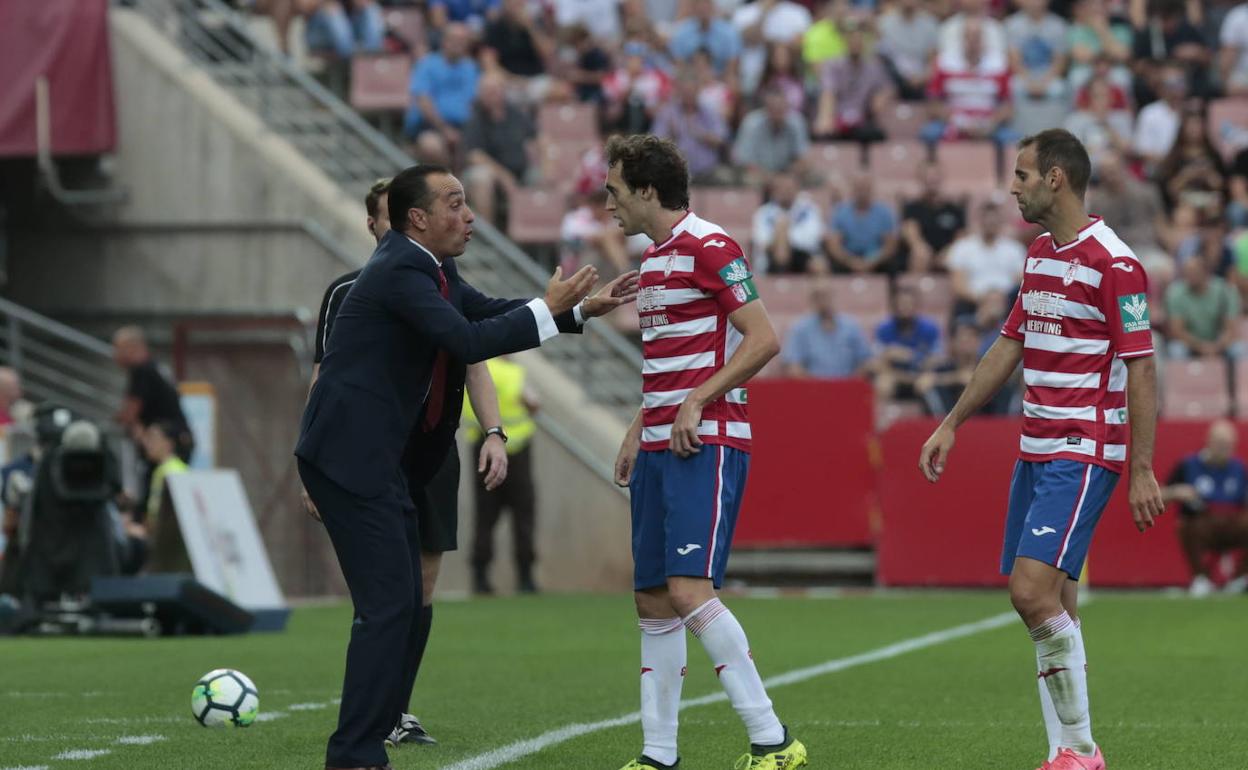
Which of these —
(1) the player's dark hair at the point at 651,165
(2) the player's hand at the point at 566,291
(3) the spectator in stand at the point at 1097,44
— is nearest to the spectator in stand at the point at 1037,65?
(3) the spectator in stand at the point at 1097,44

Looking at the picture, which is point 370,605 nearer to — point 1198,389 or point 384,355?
point 384,355

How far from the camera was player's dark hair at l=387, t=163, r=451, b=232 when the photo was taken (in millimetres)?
7293

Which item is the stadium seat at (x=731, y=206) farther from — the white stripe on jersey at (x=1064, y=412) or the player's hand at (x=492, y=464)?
the white stripe on jersey at (x=1064, y=412)

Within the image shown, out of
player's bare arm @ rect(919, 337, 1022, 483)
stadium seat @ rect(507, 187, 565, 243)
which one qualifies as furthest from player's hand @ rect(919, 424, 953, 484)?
stadium seat @ rect(507, 187, 565, 243)

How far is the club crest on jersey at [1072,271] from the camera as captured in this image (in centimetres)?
721

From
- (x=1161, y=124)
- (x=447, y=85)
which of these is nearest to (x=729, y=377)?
(x=447, y=85)

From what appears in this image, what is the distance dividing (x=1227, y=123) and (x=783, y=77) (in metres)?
4.74

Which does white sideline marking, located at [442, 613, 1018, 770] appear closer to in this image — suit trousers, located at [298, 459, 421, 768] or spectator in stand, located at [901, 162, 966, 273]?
suit trousers, located at [298, 459, 421, 768]

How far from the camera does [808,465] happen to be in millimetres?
19625

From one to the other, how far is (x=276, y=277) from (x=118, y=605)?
680cm

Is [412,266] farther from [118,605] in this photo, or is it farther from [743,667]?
[118,605]

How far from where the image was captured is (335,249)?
20719 millimetres

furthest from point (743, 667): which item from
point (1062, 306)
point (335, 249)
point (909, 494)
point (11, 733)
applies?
point (335, 249)

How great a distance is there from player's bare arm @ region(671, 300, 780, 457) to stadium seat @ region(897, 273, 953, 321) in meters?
14.1
